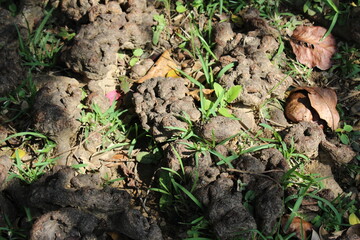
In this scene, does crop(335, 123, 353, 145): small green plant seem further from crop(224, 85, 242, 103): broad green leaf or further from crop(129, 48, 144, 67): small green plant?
crop(129, 48, 144, 67): small green plant

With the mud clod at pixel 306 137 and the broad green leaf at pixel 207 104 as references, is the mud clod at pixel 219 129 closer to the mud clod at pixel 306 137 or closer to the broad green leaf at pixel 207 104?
the broad green leaf at pixel 207 104

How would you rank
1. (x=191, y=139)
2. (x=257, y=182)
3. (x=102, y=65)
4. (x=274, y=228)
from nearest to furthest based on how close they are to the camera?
(x=274, y=228), (x=257, y=182), (x=191, y=139), (x=102, y=65)

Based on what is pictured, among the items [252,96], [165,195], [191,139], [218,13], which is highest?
[218,13]

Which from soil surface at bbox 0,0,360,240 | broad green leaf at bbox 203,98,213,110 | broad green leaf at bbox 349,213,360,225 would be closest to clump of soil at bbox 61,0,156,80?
soil surface at bbox 0,0,360,240

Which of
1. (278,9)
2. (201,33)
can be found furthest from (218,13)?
(278,9)

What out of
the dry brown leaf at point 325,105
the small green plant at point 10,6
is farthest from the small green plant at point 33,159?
the dry brown leaf at point 325,105

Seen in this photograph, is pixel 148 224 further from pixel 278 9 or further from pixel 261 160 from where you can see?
pixel 278 9
